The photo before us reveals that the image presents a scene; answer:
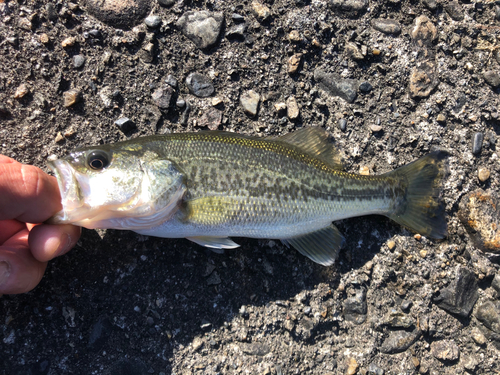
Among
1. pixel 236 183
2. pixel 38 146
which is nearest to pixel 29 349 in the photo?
pixel 38 146

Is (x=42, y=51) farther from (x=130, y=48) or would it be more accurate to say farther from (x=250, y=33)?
(x=250, y=33)

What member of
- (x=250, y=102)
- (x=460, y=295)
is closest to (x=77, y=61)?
(x=250, y=102)

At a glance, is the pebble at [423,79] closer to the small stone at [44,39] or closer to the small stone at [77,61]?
the small stone at [77,61]

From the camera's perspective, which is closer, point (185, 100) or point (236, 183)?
point (236, 183)

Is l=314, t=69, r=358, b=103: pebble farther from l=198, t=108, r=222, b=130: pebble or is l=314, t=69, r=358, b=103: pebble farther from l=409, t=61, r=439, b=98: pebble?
l=198, t=108, r=222, b=130: pebble

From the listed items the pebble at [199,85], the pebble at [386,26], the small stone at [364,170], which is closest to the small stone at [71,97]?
the pebble at [199,85]

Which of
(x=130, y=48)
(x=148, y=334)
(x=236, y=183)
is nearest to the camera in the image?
(x=236, y=183)
